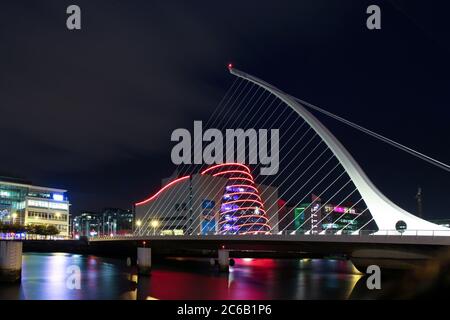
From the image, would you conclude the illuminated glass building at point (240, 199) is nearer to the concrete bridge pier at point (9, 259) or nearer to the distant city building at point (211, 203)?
the distant city building at point (211, 203)

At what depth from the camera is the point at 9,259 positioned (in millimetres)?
37469

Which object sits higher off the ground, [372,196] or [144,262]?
[372,196]

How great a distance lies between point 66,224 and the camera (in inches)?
4892

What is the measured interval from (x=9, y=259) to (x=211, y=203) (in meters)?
75.3

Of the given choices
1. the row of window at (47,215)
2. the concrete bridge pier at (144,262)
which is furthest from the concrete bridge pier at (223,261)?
the row of window at (47,215)

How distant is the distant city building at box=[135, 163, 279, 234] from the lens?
105812 millimetres

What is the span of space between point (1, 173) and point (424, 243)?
110m

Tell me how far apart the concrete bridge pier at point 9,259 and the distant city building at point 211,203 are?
Result: 63.8 metres

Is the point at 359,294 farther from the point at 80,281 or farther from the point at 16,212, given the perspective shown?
the point at 16,212

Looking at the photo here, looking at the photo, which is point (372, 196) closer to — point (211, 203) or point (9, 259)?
point (9, 259)

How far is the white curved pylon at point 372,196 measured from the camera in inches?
1305

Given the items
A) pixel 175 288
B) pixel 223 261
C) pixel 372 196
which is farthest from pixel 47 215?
pixel 372 196

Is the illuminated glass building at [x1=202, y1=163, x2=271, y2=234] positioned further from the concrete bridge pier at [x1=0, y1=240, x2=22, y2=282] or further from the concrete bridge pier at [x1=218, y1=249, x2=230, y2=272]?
the concrete bridge pier at [x1=0, y1=240, x2=22, y2=282]
